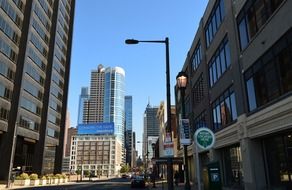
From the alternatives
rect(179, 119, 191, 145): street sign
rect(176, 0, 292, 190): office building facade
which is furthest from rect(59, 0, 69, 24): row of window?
rect(179, 119, 191, 145): street sign

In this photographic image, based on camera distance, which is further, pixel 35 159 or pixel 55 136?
pixel 55 136

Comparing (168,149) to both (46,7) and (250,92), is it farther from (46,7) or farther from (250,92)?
(46,7)

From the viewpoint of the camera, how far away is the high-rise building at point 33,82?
58344 millimetres

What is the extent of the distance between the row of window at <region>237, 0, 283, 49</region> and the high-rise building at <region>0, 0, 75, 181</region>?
39.4m

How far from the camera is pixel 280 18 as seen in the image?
16.7m

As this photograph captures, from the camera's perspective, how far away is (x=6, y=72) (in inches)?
2303

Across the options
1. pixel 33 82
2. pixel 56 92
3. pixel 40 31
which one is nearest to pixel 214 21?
pixel 33 82

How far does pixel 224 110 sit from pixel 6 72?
44.0 metres

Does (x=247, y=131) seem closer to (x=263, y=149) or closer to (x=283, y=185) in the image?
(x=263, y=149)

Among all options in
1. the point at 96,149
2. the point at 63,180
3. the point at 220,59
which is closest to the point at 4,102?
the point at 63,180

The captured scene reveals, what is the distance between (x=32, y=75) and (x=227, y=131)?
53.1 meters

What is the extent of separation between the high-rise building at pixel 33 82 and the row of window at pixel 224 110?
107ft

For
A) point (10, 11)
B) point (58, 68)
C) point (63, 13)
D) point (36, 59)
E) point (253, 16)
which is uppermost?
point (63, 13)

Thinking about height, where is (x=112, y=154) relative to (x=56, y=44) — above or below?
below
